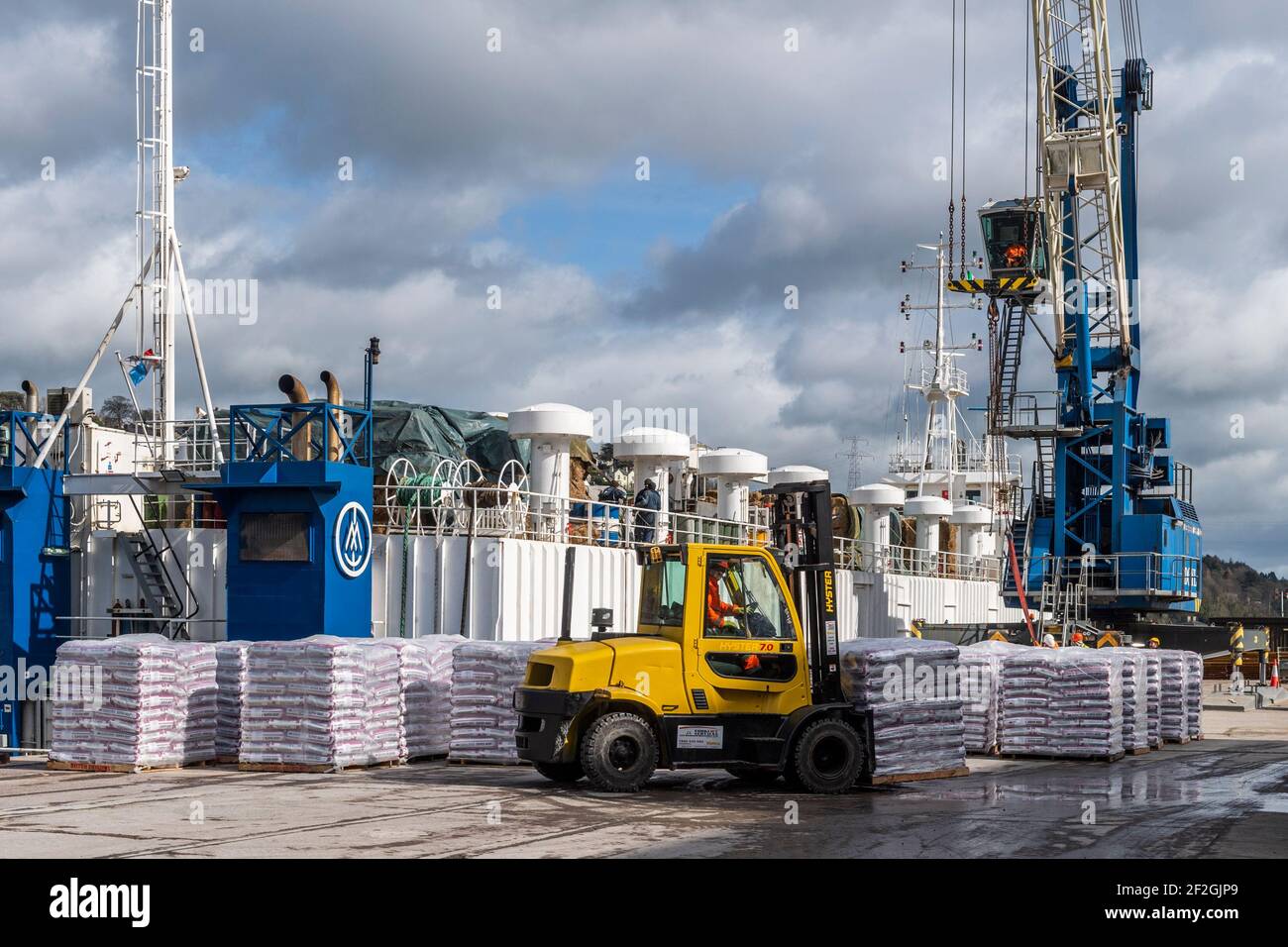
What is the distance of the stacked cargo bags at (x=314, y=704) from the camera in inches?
689

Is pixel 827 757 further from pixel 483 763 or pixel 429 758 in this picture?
pixel 429 758

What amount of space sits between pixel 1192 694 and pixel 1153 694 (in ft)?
7.87

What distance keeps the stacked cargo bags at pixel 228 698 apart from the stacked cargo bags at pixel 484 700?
2.65 meters

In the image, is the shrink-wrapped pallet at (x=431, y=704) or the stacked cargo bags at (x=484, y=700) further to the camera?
the shrink-wrapped pallet at (x=431, y=704)

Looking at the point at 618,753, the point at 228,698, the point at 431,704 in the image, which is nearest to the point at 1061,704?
the point at 618,753

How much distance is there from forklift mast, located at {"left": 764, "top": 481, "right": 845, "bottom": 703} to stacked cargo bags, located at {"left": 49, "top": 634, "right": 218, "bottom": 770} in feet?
24.9

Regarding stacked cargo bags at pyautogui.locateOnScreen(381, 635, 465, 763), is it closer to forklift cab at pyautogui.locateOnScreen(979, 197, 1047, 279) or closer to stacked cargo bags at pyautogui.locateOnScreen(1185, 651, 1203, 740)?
stacked cargo bags at pyautogui.locateOnScreen(1185, 651, 1203, 740)

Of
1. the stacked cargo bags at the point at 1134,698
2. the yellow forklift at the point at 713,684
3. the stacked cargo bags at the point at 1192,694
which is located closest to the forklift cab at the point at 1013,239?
the stacked cargo bags at the point at 1192,694

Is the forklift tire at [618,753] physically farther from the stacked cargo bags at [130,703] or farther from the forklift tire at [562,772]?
the stacked cargo bags at [130,703]

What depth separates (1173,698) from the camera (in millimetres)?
23453

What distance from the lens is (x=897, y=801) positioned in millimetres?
15070
